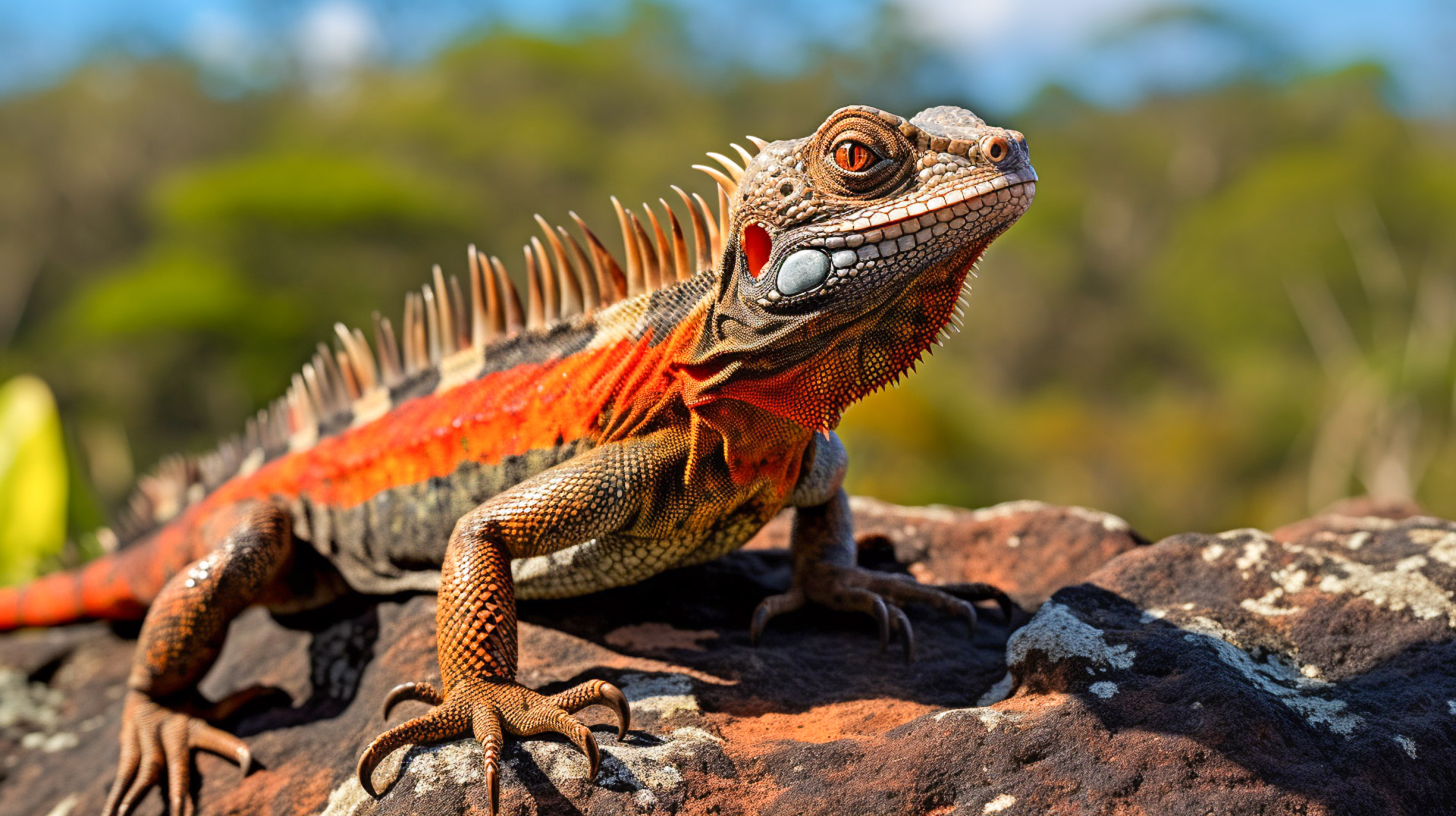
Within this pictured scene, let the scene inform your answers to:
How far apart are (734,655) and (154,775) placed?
2182 millimetres

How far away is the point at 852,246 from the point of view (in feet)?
11.3

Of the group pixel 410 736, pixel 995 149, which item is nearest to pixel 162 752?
pixel 410 736

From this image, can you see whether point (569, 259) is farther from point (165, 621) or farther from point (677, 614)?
point (165, 621)

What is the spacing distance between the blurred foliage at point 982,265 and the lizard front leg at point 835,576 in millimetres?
13344

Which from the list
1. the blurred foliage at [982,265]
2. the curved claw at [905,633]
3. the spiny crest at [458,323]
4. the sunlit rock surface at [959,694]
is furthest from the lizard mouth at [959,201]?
the blurred foliage at [982,265]

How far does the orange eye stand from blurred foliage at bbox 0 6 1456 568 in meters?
14.6

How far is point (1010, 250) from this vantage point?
1521 inches

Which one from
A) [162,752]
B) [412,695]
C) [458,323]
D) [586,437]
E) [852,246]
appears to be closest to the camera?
[852,246]

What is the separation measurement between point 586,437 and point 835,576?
113cm

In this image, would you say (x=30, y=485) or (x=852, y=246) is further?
(x=30, y=485)

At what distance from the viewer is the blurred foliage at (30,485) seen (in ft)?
25.6

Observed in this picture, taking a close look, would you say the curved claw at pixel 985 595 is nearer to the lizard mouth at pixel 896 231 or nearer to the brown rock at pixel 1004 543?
the brown rock at pixel 1004 543

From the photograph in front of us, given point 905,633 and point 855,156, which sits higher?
point 855,156

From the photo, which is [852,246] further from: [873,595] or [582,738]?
[582,738]
